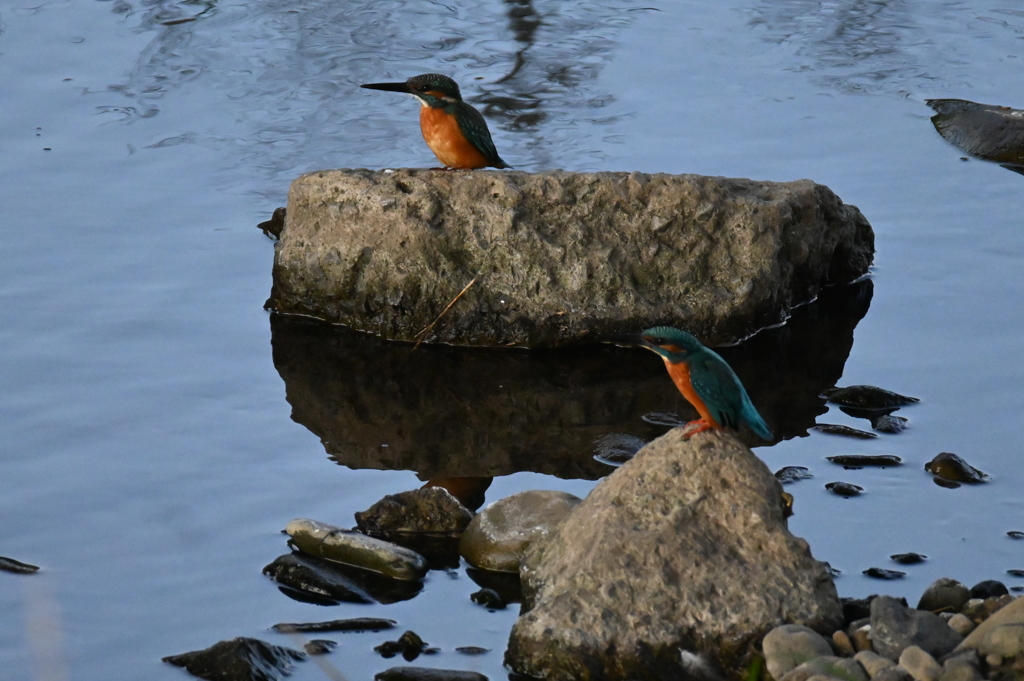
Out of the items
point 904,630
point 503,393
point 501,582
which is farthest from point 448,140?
point 904,630

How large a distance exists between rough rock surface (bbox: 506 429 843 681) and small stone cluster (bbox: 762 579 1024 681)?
4.7 inches

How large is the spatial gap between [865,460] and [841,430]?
33 cm

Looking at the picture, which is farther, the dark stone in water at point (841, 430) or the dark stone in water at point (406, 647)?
the dark stone in water at point (841, 430)

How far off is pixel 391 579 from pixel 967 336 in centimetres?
350

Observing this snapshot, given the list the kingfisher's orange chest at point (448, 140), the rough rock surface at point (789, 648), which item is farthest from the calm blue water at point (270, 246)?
the kingfisher's orange chest at point (448, 140)

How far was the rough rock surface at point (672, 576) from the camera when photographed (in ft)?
14.4

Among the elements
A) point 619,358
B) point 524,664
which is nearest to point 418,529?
point 524,664

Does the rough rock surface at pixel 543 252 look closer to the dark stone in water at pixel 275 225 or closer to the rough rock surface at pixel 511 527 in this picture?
the dark stone in water at pixel 275 225

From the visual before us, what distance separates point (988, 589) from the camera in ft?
15.4

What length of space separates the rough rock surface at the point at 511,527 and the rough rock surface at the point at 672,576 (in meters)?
0.29

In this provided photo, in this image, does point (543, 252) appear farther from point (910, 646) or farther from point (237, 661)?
point (910, 646)

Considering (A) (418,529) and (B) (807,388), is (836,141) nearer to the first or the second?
(B) (807,388)

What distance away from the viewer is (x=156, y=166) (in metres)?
9.03

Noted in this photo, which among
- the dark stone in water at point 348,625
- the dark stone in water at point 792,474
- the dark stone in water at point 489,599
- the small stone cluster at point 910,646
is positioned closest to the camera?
the small stone cluster at point 910,646
